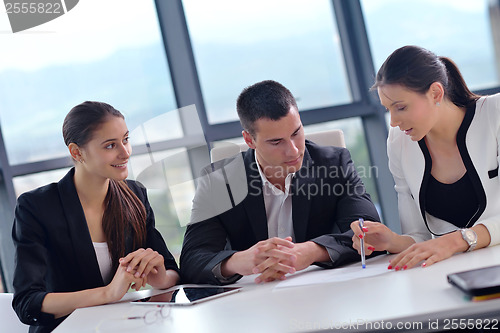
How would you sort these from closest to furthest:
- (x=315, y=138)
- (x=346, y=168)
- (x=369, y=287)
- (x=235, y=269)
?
(x=369, y=287) < (x=235, y=269) < (x=346, y=168) < (x=315, y=138)

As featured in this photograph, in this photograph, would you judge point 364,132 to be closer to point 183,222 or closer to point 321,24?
point 321,24

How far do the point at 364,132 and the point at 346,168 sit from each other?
6.19ft

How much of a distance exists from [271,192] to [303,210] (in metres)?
0.16

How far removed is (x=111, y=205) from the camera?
2.06m

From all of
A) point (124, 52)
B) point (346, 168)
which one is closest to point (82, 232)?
point (346, 168)

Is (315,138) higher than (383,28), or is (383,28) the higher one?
(383,28)

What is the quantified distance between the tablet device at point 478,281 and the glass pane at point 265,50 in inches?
101

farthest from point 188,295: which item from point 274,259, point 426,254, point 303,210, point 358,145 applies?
point 358,145

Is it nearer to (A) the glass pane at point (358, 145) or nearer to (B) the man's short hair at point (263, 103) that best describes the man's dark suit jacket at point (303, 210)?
(B) the man's short hair at point (263, 103)

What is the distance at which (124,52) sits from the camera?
350cm

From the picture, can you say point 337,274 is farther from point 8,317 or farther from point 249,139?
point 8,317

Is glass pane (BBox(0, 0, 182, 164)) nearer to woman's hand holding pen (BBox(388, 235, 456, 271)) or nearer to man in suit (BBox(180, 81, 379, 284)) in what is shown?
man in suit (BBox(180, 81, 379, 284))

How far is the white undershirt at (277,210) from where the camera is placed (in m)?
2.08

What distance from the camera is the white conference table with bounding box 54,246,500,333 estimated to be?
1079 mm
